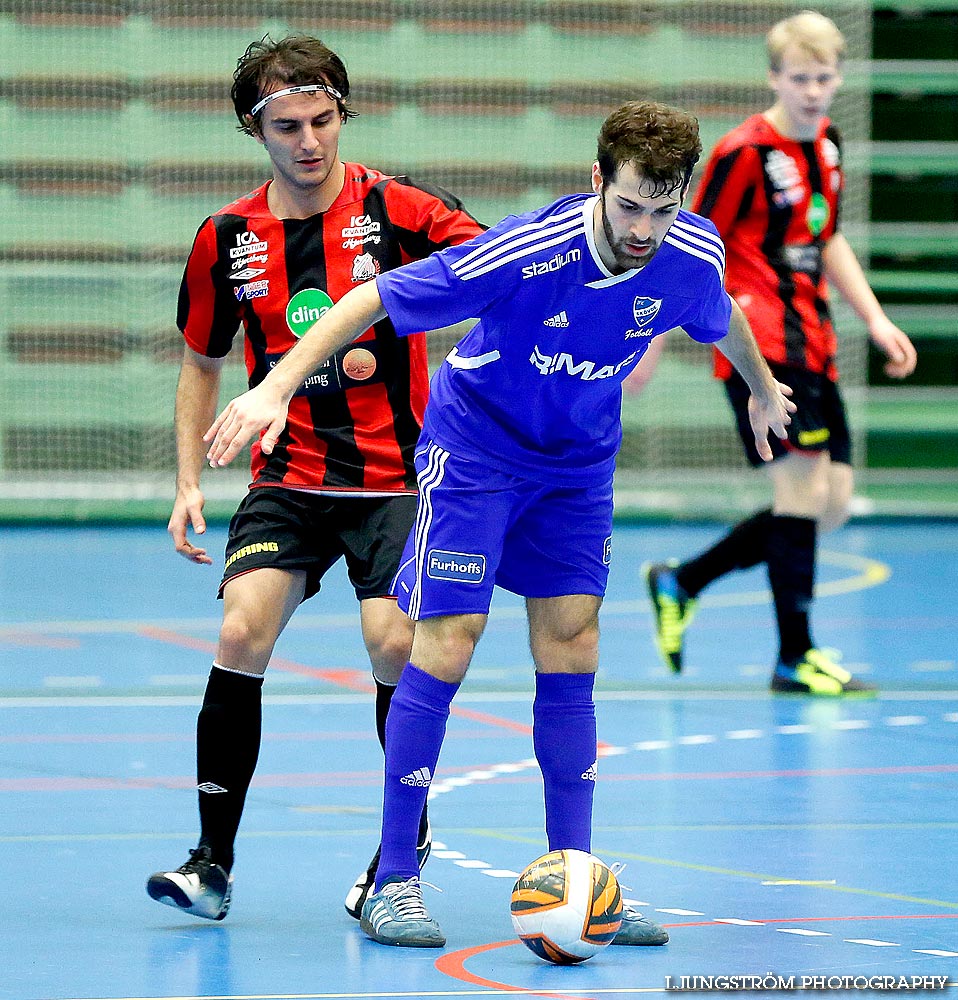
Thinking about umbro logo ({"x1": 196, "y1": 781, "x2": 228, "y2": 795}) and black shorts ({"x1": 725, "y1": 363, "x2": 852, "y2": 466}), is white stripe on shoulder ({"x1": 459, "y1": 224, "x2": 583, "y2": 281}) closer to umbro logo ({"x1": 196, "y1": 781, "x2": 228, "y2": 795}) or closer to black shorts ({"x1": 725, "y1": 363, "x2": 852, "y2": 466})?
umbro logo ({"x1": 196, "y1": 781, "x2": 228, "y2": 795})

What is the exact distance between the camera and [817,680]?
6613 millimetres

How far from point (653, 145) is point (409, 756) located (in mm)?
1238

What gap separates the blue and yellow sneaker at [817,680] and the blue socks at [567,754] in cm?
288

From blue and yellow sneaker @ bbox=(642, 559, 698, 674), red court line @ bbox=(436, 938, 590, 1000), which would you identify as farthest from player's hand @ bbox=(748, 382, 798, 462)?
blue and yellow sneaker @ bbox=(642, 559, 698, 674)

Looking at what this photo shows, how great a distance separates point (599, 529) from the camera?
3.87 meters

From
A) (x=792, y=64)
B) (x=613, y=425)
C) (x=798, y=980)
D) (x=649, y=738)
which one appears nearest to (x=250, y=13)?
(x=792, y=64)

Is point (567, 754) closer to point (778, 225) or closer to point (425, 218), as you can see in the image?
point (425, 218)

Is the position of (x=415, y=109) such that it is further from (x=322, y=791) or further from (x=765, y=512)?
(x=322, y=791)

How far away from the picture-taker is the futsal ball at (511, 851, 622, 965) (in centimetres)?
354

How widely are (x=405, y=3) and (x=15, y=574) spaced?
17.5ft

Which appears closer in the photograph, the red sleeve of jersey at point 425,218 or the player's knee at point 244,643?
the player's knee at point 244,643

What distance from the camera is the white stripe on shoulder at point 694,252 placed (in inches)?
144

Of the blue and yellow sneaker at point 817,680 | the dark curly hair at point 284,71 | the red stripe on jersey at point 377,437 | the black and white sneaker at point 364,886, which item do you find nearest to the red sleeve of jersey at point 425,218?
the dark curly hair at point 284,71

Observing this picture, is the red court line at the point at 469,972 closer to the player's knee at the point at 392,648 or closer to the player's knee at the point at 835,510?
the player's knee at the point at 392,648
